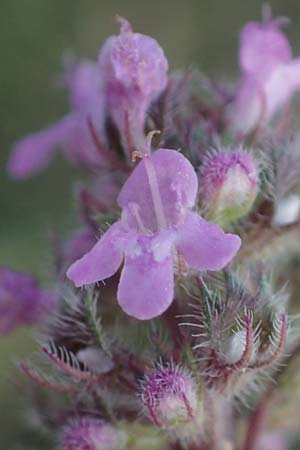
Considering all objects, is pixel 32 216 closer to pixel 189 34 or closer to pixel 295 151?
pixel 189 34

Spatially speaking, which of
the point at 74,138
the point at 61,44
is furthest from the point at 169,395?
the point at 61,44

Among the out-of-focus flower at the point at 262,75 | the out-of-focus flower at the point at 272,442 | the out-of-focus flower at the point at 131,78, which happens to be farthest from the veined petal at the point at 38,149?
the out-of-focus flower at the point at 272,442

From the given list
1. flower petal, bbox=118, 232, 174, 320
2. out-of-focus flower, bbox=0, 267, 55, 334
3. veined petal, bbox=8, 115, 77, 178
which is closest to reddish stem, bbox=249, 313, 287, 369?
flower petal, bbox=118, 232, 174, 320

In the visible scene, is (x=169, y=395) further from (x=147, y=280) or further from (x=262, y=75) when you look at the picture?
(x=262, y=75)

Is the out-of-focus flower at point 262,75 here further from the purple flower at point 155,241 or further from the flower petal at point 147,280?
the flower petal at point 147,280

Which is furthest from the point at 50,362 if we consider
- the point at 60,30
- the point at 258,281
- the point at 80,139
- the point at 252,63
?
the point at 60,30

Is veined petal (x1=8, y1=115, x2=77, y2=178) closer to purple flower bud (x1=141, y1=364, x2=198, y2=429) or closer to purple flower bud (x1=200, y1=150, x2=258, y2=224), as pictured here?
purple flower bud (x1=200, y1=150, x2=258, y2=224)
